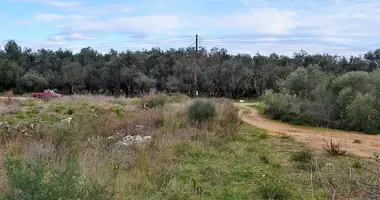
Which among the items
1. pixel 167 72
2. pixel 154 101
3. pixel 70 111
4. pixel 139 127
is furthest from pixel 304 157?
pixel 167 72

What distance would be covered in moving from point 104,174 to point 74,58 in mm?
72372

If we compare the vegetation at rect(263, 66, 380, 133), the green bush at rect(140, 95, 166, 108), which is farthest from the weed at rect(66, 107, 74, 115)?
the vegetation at rect(263, 66, 380, 133)

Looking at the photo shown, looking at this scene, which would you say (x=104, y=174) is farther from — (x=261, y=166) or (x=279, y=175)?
(x=261, y=166)

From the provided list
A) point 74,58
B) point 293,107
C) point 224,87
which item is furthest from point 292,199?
point 74,58

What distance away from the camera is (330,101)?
88.7 feet

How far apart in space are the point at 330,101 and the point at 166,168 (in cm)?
2077

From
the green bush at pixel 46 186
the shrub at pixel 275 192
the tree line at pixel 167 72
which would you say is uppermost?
the green bush at pixel 46 186

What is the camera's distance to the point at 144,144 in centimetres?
1101

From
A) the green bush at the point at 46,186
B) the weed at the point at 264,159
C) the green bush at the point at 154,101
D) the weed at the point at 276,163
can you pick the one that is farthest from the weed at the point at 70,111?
the green bush at the point at 46,186

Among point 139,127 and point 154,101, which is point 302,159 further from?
point 154,101

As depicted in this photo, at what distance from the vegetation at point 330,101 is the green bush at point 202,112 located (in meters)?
9.80

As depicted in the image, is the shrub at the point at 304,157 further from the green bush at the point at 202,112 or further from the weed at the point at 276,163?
the green bush at the point at 202,112

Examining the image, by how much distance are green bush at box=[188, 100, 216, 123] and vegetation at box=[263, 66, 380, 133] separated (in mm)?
9797

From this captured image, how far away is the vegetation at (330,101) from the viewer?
2373 centimetres
